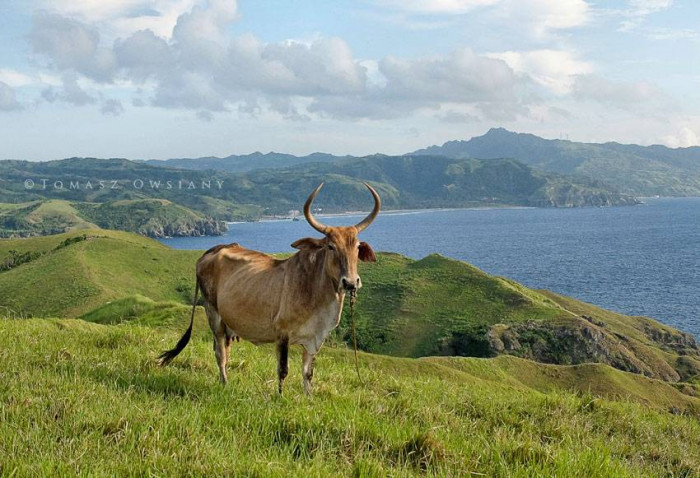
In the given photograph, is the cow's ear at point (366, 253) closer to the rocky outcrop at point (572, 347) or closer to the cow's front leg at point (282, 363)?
the cow's front leg at point (282, 363)

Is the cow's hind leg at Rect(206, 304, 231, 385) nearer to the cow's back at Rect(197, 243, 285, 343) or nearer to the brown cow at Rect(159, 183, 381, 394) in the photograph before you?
the brown cow at Rect(159, 183, 381, 394)

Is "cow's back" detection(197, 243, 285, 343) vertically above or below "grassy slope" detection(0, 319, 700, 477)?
above

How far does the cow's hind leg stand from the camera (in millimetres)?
11189

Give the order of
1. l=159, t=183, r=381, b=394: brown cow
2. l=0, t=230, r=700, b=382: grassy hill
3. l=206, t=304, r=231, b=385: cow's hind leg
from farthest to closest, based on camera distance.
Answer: l=0, t=230, r=700, b=382: grassy hill → l=206, t=304, r=231, b=385: cow's hind leg → l=159, t=183, r=381, b=394: brown cow

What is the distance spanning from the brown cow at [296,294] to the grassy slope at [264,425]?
920 mm

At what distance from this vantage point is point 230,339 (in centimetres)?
1206

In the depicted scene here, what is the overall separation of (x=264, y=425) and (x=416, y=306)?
264 ft

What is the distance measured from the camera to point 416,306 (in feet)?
285

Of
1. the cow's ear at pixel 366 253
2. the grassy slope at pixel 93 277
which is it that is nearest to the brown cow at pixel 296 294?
the cow's ear at pixel 366 253

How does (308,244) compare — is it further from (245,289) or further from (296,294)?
(245,289)

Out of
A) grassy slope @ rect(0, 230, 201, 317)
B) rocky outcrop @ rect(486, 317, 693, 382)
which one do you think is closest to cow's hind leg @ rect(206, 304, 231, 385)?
rocky outcrop @ rect(486, 317, 693, 382)

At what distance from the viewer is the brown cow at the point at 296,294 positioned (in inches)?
395

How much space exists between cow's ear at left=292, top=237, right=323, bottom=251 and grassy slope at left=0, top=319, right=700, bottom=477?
2.67 metres

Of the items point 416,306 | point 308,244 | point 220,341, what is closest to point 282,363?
point 220,341
